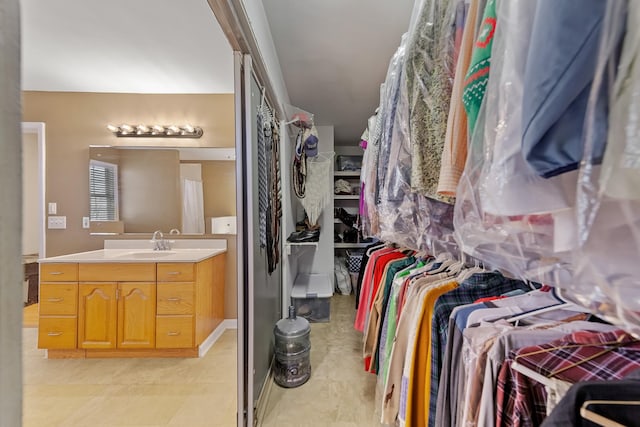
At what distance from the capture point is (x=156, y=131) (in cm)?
252

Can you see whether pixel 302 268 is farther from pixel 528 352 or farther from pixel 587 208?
pixel 587 208

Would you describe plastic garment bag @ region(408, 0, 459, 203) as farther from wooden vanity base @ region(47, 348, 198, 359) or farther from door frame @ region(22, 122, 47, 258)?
door frame @ region(22, 122, 47, 258)

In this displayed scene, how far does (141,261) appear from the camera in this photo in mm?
1968

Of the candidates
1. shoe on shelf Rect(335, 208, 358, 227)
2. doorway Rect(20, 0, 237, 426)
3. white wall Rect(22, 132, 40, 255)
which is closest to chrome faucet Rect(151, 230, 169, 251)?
doorway Rect(20, 0, 237, 426)

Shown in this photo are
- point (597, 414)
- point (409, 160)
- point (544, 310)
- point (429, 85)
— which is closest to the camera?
point (597, 414)

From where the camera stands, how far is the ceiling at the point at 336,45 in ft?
4.44

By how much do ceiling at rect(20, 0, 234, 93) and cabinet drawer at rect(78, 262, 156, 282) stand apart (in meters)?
1.33

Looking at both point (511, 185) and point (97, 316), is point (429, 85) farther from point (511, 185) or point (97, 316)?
point (97, 316)

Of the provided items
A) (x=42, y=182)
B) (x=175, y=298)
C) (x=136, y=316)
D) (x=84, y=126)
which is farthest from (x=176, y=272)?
(x=84, y=126)

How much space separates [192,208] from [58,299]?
3.91 feet

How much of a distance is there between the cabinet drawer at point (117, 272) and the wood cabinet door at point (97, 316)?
5 centimetres

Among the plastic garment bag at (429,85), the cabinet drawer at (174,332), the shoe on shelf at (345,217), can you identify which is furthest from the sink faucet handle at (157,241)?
the plastic garment bag at (429,85)

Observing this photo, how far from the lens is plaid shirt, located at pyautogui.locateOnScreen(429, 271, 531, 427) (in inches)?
28.3

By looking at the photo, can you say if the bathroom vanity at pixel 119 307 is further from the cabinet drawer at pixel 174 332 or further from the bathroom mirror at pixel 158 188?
the bathroom mirror at pixel 158 188
